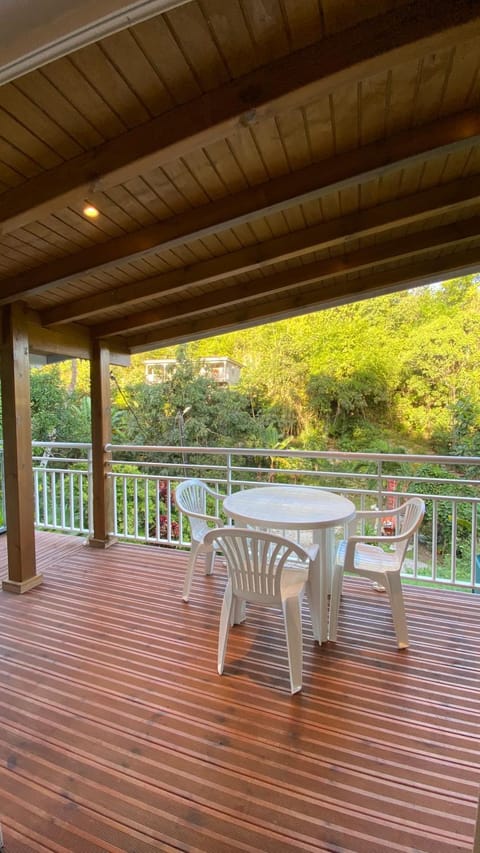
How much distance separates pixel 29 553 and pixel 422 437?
7484 mm

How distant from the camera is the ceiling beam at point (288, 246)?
7.38 feet

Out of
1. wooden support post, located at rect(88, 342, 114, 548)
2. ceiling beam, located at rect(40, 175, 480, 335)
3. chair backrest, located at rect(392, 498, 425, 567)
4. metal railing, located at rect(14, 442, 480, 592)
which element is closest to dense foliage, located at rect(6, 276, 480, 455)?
metal railing, located at rect(14, 442, 480, 592)

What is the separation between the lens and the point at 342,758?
5.16ft

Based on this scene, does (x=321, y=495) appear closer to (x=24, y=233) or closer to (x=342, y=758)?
(x=342, y=758)

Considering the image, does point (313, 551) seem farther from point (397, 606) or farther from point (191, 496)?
→ point (191, 496)

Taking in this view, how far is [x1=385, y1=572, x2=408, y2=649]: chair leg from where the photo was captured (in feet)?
7.48

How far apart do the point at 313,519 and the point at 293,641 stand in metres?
0.63

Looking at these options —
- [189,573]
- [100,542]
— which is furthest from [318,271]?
[100,542]

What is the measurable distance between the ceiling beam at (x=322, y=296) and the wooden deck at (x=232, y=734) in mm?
2561

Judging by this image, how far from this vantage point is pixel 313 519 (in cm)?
221

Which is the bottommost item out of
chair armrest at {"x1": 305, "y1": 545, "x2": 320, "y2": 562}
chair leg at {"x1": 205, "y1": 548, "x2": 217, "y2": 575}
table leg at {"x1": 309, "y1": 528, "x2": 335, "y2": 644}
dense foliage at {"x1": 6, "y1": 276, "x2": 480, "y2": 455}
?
chair leg at {"x1": 205, "y1": 548, "x2": 217, "y2": 575}

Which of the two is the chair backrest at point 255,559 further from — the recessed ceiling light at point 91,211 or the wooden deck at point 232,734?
the recessed ceiling light at point 91,211

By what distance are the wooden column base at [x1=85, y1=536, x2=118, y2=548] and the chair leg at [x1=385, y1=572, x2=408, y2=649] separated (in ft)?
9.47

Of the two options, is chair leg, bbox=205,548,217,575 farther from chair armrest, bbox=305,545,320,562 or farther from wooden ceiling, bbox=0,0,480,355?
wooden ceiling, bbox=0,0,480,355
